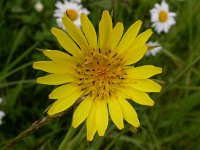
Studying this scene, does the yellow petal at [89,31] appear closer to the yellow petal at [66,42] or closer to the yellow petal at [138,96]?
the yellow petal at [66,42]

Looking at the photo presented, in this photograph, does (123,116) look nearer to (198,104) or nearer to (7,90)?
(7,90)

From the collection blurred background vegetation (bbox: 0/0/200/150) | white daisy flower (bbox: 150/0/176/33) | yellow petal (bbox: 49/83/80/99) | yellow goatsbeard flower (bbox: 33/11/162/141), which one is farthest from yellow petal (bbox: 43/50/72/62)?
white daisy flower (bbox: 150/0/176/33)

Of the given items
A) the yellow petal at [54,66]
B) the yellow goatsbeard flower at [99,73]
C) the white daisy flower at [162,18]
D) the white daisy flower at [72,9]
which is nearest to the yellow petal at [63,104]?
the yellow goatsbeard flower at [99,73]

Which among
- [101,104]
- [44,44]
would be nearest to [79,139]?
[101,104]

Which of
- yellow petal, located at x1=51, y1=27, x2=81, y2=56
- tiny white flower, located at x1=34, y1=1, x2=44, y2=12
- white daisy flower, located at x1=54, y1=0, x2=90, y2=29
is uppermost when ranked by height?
tiny white flower, located at x1=34, y1=1, x2=44, y2=12

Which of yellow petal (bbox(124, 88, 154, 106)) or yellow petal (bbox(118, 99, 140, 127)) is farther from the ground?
yellow petal (bbox(124, 88, 154, 106))

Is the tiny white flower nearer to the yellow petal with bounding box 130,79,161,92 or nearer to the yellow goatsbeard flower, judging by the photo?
the yellow goatsbeard flower
